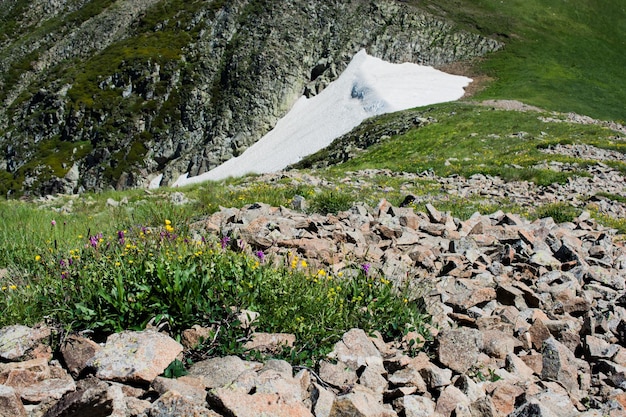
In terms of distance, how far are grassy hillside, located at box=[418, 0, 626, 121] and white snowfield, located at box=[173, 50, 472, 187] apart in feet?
21.1

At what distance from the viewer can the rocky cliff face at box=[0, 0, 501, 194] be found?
65.4m

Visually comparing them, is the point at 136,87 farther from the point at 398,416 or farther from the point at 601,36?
the point at 398,416

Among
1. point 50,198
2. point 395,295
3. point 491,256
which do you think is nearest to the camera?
point 395,295

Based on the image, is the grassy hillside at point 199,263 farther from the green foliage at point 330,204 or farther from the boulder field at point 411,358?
the boulder field at point 411,358

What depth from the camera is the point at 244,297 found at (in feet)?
14.5

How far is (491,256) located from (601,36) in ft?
256

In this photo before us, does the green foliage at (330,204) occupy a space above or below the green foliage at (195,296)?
below

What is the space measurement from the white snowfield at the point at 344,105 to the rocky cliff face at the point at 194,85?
2764 millimetres

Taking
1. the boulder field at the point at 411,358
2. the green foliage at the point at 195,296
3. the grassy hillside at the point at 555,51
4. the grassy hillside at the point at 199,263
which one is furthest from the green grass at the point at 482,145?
the green foliage at the point at 195,296

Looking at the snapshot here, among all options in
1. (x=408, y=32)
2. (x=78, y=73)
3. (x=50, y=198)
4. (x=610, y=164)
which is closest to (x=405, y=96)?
(x=408, y=32)

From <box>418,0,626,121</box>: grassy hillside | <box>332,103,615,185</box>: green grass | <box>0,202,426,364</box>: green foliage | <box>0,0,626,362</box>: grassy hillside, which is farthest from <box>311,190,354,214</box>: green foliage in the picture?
<box>418,0,626,121</box>: grassy hillside

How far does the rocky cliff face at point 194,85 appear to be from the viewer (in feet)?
215

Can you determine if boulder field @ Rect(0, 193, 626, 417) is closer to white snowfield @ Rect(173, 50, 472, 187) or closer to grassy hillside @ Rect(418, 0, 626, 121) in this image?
white snowfield @ Rect(173, 50, 472, 187)

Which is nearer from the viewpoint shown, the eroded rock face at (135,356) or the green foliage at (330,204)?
the eroded rock face at (135,356)
